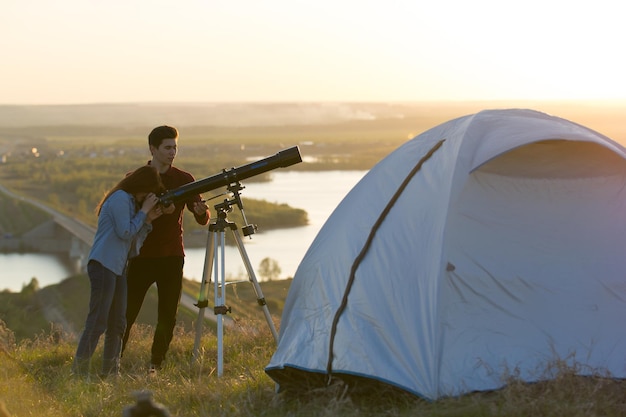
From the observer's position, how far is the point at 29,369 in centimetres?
746

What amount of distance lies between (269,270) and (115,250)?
4004 cm

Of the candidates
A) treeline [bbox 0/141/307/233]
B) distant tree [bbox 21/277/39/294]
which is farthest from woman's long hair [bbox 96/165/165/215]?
treeline [bbox 0/141/307/233]

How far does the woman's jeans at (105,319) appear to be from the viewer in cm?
671

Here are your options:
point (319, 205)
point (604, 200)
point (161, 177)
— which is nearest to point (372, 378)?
point (604, 200)

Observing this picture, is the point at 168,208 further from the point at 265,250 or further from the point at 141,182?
the point at 265,250

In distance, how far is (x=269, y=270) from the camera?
46.6 meters

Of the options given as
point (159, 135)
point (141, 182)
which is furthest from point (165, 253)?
point (159, 135)

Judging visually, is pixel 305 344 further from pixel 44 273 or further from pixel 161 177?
pixel 44 273

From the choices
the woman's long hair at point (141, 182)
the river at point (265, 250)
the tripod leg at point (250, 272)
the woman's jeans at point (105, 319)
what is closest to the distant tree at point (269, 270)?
the river at point (265, 250)

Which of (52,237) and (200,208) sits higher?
(200,208)

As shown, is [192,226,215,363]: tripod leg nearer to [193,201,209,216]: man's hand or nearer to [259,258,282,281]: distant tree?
[193,201,209,216]: man's hand

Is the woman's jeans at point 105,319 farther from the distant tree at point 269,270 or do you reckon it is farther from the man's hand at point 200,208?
the distant tree at point 269,270

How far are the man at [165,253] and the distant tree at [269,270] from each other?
36.0m

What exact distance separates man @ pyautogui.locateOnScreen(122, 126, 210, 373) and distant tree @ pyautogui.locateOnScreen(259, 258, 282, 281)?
36002 mm
